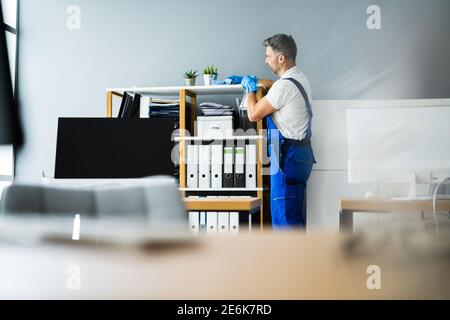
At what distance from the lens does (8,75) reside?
41 cm

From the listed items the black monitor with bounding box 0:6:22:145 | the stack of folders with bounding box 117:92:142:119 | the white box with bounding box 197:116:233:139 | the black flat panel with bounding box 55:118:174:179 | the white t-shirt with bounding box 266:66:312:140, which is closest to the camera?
the black monitor with bounding box 0:6:22:145

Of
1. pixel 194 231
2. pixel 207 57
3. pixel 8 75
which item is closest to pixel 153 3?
pixel 207 57

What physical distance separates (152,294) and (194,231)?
48mm

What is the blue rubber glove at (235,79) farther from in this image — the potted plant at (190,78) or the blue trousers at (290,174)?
the blue trousers at (290,174)

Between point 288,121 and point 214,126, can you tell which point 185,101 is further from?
point 288,121

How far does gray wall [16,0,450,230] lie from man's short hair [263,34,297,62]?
0.44 feet

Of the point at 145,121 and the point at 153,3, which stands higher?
the point at 153,3

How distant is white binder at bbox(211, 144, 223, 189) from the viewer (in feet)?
5.41

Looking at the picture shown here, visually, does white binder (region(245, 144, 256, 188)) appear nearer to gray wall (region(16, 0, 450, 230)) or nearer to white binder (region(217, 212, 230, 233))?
gray wall (region(16, 0, 450, 230))

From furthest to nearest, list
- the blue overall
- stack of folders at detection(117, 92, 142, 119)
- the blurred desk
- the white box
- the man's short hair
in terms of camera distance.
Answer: the white box → stack of folders at detection(117, 92, 142, 119) → the man's short hair → the blue overall → the blurred desk

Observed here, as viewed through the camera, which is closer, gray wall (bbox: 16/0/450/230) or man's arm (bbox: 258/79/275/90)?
gray wall (bbox: 16/0/450/230)

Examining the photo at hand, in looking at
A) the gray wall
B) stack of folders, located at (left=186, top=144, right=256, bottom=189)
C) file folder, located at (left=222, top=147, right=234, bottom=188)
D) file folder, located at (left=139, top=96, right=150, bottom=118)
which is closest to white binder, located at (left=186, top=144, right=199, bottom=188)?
stack of folders, located at (left=186, top=144, right=256, bottom=189)

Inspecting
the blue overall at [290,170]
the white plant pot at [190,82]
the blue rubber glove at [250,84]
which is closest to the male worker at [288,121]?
the blue overall at [290,170]

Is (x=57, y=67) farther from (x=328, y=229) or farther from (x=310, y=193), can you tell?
(x=310, y=193)
